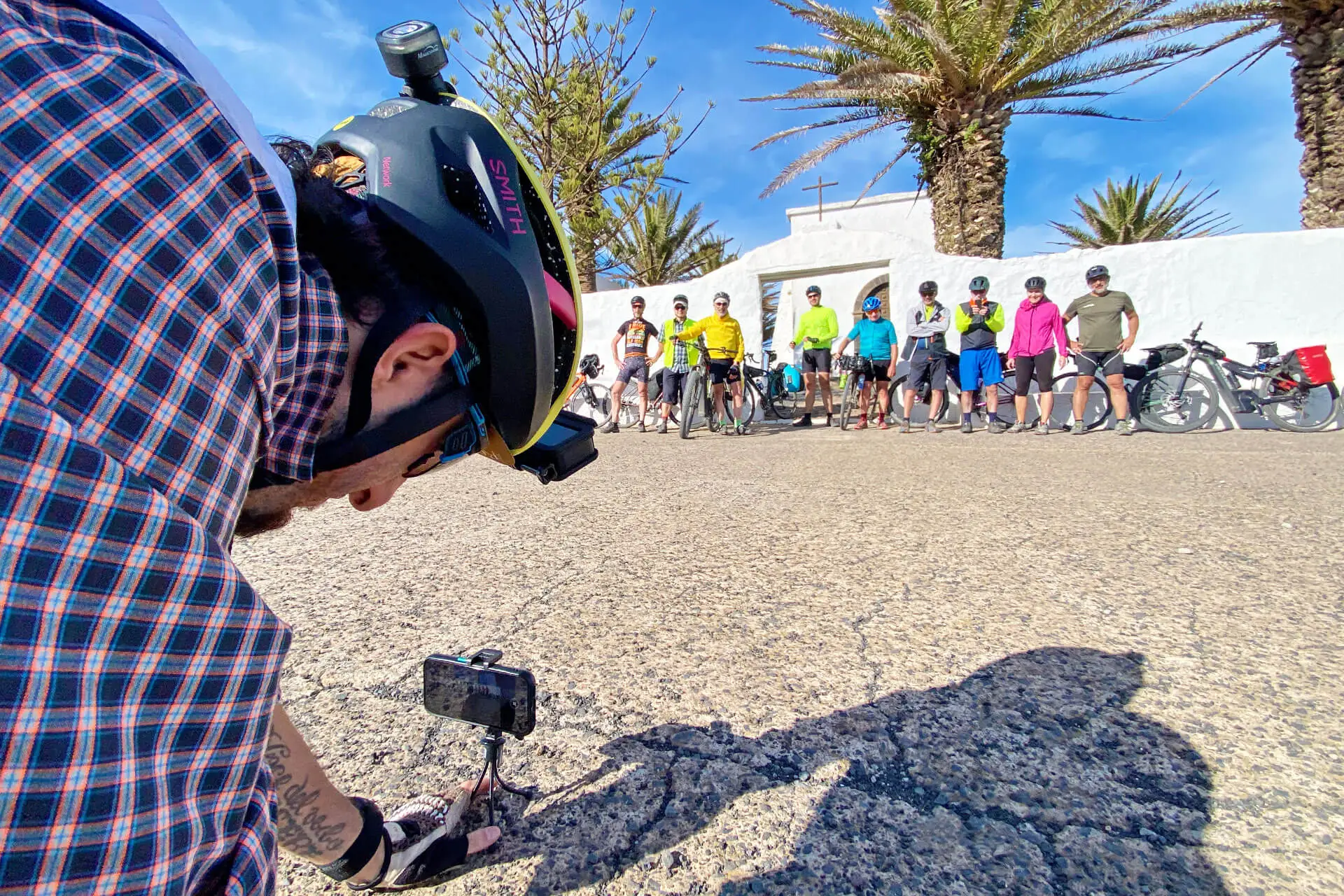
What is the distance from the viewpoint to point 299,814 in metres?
0.99

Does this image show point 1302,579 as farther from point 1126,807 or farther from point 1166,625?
point 1126,807

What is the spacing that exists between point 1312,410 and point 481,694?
8.51 m

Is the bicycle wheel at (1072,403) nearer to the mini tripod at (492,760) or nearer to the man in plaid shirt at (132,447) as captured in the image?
the mini tripod at (492,760)

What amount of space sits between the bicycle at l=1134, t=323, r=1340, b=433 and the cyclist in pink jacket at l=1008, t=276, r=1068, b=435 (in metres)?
0.85

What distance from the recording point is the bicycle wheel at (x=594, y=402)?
32.2 feet

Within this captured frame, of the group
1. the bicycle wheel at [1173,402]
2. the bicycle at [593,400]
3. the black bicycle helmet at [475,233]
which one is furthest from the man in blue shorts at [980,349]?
the black bicycle helmet at [475,233]

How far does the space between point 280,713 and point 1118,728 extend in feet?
4.97

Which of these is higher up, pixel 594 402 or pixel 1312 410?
pixel 594 402

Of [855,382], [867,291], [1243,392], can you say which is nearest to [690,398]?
[855,382]

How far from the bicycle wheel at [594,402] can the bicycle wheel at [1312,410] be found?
294 inches

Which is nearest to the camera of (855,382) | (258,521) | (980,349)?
(258,521)

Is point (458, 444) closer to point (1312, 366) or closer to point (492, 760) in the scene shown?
point (492, 760)

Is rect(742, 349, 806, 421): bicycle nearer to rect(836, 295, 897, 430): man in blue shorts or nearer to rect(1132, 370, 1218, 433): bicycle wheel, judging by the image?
rect(836, 295, 897, 430): man in blue shorts

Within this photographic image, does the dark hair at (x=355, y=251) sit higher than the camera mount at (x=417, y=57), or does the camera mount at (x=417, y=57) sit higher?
the camera mount at (x=417, y=57)
